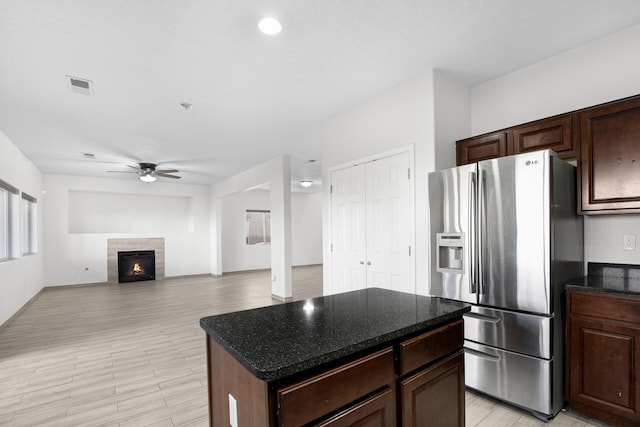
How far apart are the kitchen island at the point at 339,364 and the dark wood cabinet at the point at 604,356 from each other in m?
1.12

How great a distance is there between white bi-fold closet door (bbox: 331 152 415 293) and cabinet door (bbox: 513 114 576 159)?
3.13ft

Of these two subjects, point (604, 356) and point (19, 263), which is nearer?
point (604, 356)

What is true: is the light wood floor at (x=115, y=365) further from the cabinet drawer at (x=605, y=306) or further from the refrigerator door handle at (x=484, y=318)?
the cabinet drawer at (x=605, y=306)

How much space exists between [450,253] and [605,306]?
103 cm

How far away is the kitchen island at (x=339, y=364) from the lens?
3.53 feet

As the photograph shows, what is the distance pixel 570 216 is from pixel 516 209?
19.5 inches

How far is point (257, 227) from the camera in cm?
1107

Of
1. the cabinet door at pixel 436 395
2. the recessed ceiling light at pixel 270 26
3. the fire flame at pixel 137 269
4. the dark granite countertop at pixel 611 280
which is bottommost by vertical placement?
the fire flame at pixel 137 269

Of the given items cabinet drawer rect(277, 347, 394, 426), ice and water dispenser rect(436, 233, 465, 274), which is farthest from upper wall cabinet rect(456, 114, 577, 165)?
cabinet drawer rect(277, 347, 394, 426)

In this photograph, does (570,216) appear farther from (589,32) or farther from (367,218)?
(367,218)

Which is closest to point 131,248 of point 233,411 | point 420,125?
point 420,125

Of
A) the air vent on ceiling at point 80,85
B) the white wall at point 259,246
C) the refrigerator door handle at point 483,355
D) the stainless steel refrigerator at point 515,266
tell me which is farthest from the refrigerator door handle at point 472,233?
the white wall at point 259,246

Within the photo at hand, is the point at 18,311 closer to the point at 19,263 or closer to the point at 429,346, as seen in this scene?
the point at 19,263

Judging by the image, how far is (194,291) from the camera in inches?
294
